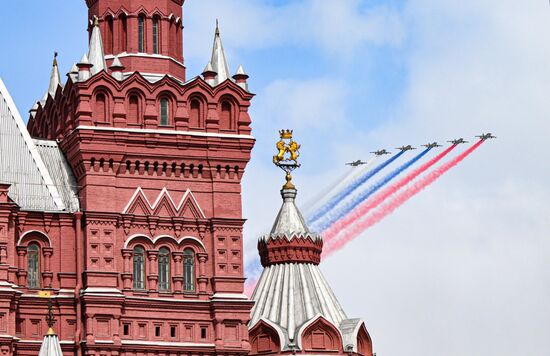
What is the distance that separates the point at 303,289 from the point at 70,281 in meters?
12.2

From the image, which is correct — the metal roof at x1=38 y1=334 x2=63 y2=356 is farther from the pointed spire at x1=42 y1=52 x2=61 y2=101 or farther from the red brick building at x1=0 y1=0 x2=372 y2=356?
the pointed spire at x1=42 y1=52 x2=61 y2=101

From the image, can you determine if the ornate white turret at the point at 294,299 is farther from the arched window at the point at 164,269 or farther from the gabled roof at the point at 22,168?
the gabled roof at the point at 22,168

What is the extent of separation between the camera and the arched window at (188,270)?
75875 mm

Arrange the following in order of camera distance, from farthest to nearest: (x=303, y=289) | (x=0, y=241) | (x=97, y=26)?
(x=303, y=289)
(x=97, y=26)
(x=0, y=241)

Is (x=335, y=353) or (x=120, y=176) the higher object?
(x=120, y=176)

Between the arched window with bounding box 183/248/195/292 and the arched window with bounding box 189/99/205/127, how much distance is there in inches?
208

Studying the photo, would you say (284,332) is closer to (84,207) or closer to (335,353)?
(335,353)

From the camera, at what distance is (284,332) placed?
80062 millimetres

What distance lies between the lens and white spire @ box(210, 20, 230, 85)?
7812 cm

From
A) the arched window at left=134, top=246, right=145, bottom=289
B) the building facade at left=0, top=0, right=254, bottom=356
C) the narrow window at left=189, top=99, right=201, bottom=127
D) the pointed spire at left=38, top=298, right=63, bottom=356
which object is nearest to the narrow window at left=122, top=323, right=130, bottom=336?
the building facade at left=0, top=0, right=254, bottom=356

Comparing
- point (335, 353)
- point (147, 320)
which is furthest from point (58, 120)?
point (335, 353)

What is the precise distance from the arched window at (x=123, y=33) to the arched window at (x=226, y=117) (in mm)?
4774

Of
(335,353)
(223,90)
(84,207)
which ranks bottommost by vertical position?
(335,353)

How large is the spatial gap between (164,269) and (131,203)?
9.79ft
